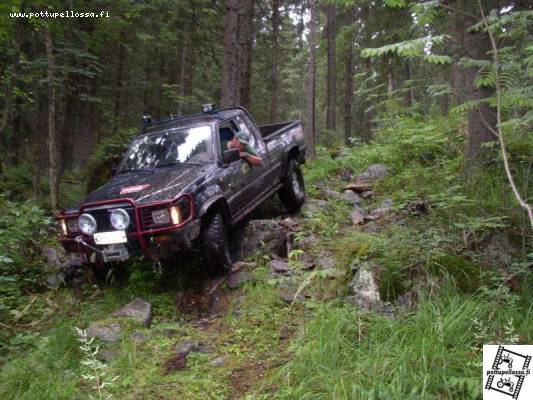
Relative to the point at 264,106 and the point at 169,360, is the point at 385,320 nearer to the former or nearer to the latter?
the point at 169,360

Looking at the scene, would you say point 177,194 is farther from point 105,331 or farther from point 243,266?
point 105,331

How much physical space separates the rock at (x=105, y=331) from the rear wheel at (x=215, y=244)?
52.7 inches

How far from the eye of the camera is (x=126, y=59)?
1711cm

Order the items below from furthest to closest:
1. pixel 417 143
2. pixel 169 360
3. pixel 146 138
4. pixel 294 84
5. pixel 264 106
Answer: pixel 294 84 → pixel 264 106 → pixel 417 143 → pixel 146 138 → pixel 169 360

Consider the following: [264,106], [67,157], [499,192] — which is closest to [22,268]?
[499,192]

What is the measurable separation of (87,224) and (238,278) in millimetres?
1915

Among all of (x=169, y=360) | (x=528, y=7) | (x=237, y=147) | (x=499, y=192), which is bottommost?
(x=169, y=360)

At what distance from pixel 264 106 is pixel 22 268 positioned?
1971cm

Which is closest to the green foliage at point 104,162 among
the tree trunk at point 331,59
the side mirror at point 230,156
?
the side mirror at point 230,156

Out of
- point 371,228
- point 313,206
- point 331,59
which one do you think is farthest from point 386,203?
point 331,59

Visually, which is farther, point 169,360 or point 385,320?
point 169,360

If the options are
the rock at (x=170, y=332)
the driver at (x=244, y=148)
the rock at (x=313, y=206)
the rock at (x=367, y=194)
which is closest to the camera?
the rock at (x=170, y=332)

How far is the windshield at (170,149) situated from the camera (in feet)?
19.8

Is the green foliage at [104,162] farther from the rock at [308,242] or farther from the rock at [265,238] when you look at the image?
the rock at [308,242]
